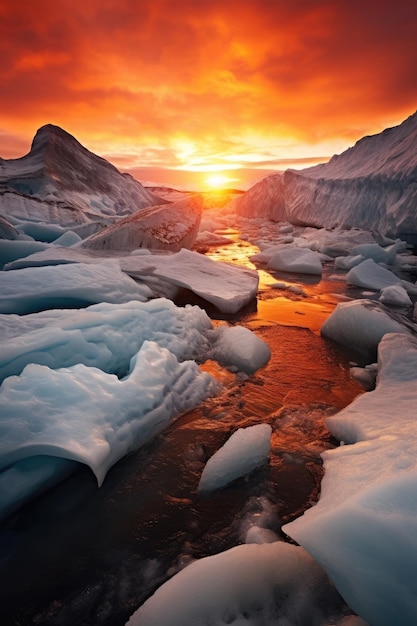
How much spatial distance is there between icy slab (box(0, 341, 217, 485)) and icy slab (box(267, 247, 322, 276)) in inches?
200

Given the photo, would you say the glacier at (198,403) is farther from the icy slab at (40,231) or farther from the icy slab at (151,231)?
the icy slab at (40,231)

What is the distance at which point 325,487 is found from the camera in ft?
4.06

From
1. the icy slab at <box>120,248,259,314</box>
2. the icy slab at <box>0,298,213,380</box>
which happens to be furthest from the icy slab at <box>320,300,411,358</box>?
the icy slab at <box>120,248,259,314</box>

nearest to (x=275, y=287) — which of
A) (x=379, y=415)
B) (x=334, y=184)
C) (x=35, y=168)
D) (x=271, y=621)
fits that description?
(x=379, y=415)

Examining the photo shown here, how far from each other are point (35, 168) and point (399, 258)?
13.5 m

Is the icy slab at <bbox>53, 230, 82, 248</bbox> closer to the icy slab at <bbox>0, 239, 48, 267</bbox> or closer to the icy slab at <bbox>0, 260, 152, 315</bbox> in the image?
the icy slab at <bbox>0, 239, 48, 267</bbox>

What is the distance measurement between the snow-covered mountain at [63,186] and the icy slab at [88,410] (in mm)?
8592

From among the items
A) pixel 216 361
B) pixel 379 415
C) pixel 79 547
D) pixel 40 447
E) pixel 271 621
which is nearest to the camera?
pixel 271 621

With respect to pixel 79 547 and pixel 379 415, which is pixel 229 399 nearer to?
pixel 379 415

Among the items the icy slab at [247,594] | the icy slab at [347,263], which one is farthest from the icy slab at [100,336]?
the icy slab at [347,263]

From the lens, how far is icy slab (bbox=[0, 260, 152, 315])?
2922mm

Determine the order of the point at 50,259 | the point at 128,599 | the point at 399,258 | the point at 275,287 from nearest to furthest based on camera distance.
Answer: the point at 128,599
the point at 50,259
the point at 275,287
the point at 399,258

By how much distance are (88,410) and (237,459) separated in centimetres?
76

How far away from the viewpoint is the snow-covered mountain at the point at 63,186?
933 centimetres
